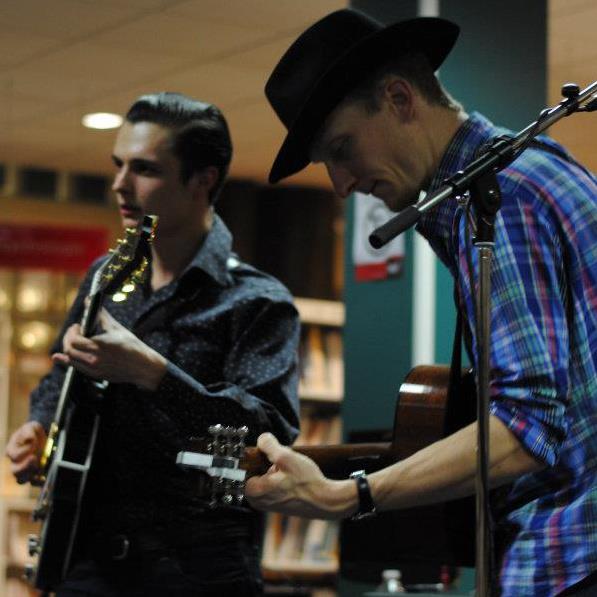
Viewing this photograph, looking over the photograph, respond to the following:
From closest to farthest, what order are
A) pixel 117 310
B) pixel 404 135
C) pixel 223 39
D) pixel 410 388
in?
pixel 404 135 < pixel 410 388 < pixel 117 310 < pixel 223 39

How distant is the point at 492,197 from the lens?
171 centimetres

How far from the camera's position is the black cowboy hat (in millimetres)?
1976

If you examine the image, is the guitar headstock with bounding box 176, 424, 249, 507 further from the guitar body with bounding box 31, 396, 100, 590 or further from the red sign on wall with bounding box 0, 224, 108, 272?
the red sign on wall with bounding box 0, 224, 108, 272

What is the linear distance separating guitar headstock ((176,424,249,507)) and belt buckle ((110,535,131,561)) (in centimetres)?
79

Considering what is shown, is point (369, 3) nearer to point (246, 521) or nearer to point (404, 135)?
point (246, 521)

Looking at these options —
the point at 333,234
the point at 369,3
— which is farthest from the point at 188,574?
the point at 333,234

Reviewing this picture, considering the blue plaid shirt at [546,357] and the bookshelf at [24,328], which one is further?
the bookshelf at [24,328]

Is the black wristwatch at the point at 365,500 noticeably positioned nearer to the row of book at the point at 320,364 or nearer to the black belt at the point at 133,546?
the black belt at the point at 133,546

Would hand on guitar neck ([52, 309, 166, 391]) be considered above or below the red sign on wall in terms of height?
below

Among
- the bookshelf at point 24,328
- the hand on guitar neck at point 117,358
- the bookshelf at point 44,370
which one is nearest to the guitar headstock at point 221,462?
the hand on guitar neck at point 117,358

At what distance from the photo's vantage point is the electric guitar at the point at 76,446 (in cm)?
267

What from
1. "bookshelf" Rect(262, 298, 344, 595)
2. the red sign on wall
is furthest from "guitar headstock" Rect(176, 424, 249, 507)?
the red sign on wall

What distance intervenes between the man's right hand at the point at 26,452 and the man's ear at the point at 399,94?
4.13 feet

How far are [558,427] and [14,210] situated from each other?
874 centimetres
